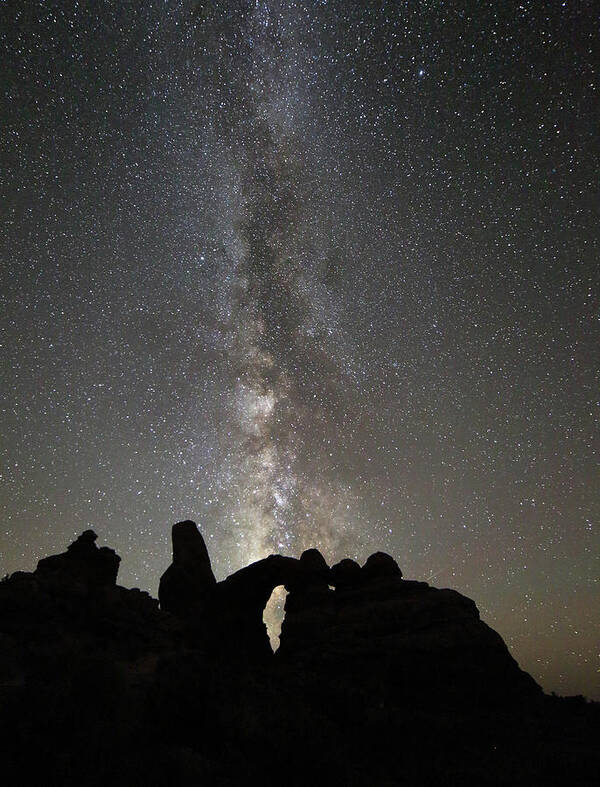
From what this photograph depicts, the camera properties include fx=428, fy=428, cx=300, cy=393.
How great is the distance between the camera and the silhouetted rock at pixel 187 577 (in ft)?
95.1

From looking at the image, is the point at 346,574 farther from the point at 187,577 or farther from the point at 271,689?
the point at 187,577

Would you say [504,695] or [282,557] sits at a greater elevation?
[282,557]

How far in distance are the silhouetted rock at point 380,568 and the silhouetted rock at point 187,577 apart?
414 inches

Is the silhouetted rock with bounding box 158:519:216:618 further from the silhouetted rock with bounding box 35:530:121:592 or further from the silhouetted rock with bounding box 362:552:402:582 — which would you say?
the silhouetted rock with bounding box 362:552:402:582

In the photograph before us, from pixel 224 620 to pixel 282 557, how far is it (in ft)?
17.0

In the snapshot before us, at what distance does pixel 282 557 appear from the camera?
28.3 metres

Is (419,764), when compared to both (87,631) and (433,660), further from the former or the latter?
(87,631)

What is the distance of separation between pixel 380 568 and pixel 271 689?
10570 millimetres

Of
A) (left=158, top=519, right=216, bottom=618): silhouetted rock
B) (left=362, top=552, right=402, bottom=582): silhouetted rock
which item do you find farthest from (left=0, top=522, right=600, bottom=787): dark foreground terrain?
(left=158, top=519, right=216, bottom=618): silhouetted rock

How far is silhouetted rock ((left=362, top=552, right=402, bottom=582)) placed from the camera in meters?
26.3

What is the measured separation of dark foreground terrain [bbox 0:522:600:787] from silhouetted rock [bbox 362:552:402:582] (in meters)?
0.09

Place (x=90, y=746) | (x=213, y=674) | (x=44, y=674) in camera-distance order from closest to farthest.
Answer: (x=90, y=746)
(x=44, y=674)
(x=213, y=674)

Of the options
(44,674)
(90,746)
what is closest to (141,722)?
(90,746)

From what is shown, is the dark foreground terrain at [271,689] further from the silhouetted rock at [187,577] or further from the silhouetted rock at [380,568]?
the silhouetted rock at [187,577]
